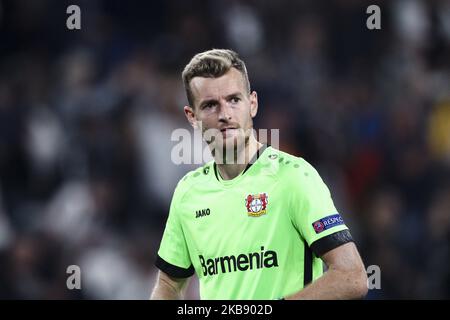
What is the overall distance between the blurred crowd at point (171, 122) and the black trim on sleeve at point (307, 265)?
13.2 feet

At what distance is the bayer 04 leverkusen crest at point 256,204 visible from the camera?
15.8 feet

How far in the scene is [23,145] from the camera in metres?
10.5

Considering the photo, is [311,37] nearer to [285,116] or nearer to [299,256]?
[285,116]

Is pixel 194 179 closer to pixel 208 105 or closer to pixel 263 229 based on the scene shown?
pixel 208 105

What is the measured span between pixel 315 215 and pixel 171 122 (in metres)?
5.82

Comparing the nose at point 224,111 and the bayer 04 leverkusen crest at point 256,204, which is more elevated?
the nose at point 224,111

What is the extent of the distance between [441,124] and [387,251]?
6.61 ft

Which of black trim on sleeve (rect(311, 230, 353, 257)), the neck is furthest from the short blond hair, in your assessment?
black trim on sleeve (rect(311, 230, 353, 257))

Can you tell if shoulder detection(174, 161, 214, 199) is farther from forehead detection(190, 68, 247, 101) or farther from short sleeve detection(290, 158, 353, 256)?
short sleeve detection(290, 158, 353, 256)

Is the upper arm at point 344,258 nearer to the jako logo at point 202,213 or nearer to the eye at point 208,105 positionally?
the jako logo at point 202,213

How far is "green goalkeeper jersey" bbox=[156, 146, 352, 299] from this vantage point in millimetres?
4621

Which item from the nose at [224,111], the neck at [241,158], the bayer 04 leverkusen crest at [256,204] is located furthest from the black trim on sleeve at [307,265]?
the nose at [224,111]
